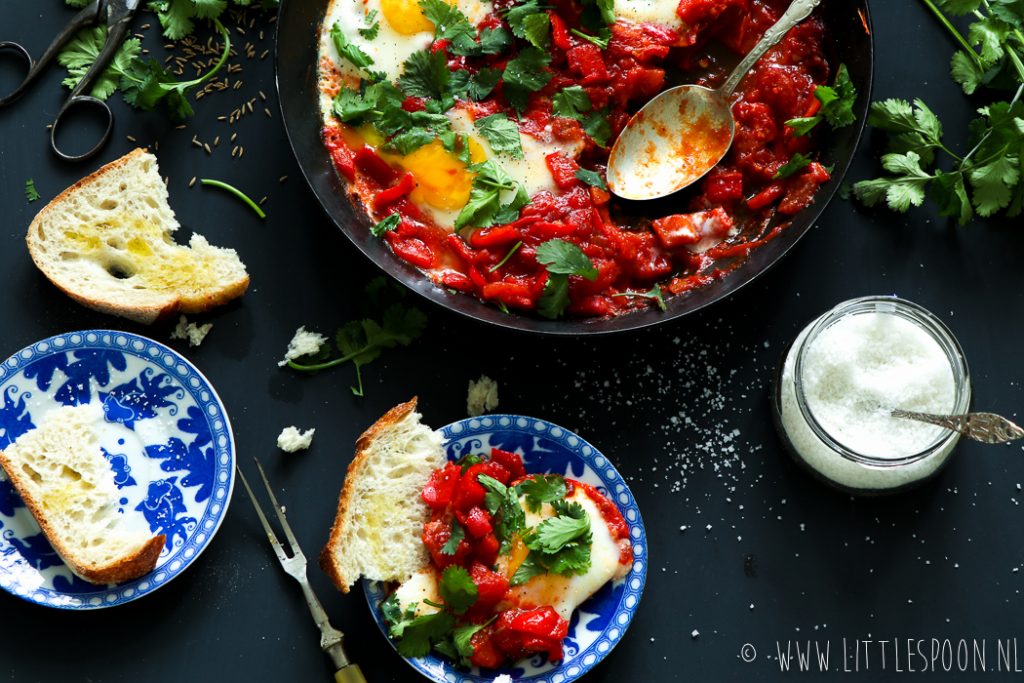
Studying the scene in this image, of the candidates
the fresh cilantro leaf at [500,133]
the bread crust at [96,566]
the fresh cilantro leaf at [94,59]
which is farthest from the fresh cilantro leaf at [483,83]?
the bread crust at [96,566]

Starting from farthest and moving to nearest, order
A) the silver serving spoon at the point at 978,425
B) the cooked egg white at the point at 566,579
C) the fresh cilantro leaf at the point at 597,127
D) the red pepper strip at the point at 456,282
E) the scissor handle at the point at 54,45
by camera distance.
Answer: the scissor handle at the point at 54,45, the fresh cilantro leaf at the point at 597,127, the red pepper strip at the point at 456,282, the cooked egg white at the point at 566,579, the silver serving spoon at the point at 978,425

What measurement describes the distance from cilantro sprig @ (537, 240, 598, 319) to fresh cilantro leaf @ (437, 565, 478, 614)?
1021 millimetres

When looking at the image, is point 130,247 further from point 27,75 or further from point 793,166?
point 793,166

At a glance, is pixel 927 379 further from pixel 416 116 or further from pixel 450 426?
pixel 416 116

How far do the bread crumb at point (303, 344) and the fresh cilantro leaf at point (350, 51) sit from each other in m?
1.08

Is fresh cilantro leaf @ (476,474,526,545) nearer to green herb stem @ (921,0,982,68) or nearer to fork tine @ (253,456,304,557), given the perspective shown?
fork tine @ (253,456,304,557)

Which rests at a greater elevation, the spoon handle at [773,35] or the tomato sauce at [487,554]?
the spoon handle at [773,35]

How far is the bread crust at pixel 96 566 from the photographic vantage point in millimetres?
3900

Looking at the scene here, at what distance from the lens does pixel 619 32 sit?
4230 mm

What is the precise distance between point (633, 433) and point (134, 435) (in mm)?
1978

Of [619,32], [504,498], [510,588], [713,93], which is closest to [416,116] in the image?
[619,32]

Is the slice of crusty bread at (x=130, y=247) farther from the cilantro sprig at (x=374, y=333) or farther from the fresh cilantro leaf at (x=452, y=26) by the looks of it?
the fresh cilantro leaf at (x=452, y=26)

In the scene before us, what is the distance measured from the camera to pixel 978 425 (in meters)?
3.61

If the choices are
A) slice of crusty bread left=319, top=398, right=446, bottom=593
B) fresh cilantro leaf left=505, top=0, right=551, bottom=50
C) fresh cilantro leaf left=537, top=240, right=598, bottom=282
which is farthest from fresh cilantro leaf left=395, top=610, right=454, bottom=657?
fresh cilantro leaf left=505, top=0, right=551, bottom=50
